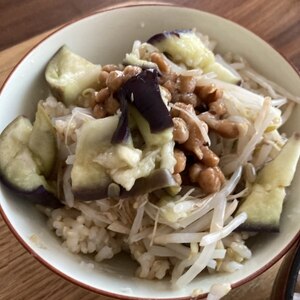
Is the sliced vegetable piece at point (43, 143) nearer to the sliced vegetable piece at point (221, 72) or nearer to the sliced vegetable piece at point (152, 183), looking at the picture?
the sliced vegetable piece at point (152, 183)

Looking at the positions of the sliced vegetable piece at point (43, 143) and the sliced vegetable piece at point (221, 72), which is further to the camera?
the sliced vegetable piece at point (221, 72)

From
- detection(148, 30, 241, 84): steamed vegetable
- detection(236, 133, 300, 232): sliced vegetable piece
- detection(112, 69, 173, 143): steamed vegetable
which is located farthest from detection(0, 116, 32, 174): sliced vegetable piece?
detection(236, 133, 300, 232): sliced vegetable piece

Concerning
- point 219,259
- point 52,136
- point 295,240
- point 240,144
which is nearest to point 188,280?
point 219,259

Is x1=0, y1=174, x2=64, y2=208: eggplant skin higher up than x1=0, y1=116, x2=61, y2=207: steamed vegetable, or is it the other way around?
x1=0, y1=116, x2=61, y2=207: steamed vegetable

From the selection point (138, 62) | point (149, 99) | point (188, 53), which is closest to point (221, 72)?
point (188, 53)

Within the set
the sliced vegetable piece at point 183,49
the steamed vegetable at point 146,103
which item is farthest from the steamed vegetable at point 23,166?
the sliced vegetable piece at point 183,49

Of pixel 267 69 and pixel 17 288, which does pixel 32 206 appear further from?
pixel 267 69

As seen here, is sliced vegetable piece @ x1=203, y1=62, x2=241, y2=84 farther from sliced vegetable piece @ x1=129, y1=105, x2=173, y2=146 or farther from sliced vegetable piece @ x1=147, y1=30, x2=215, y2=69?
sliced vegetable piece @ x1=129, y1=105, x2=173, y2=146
